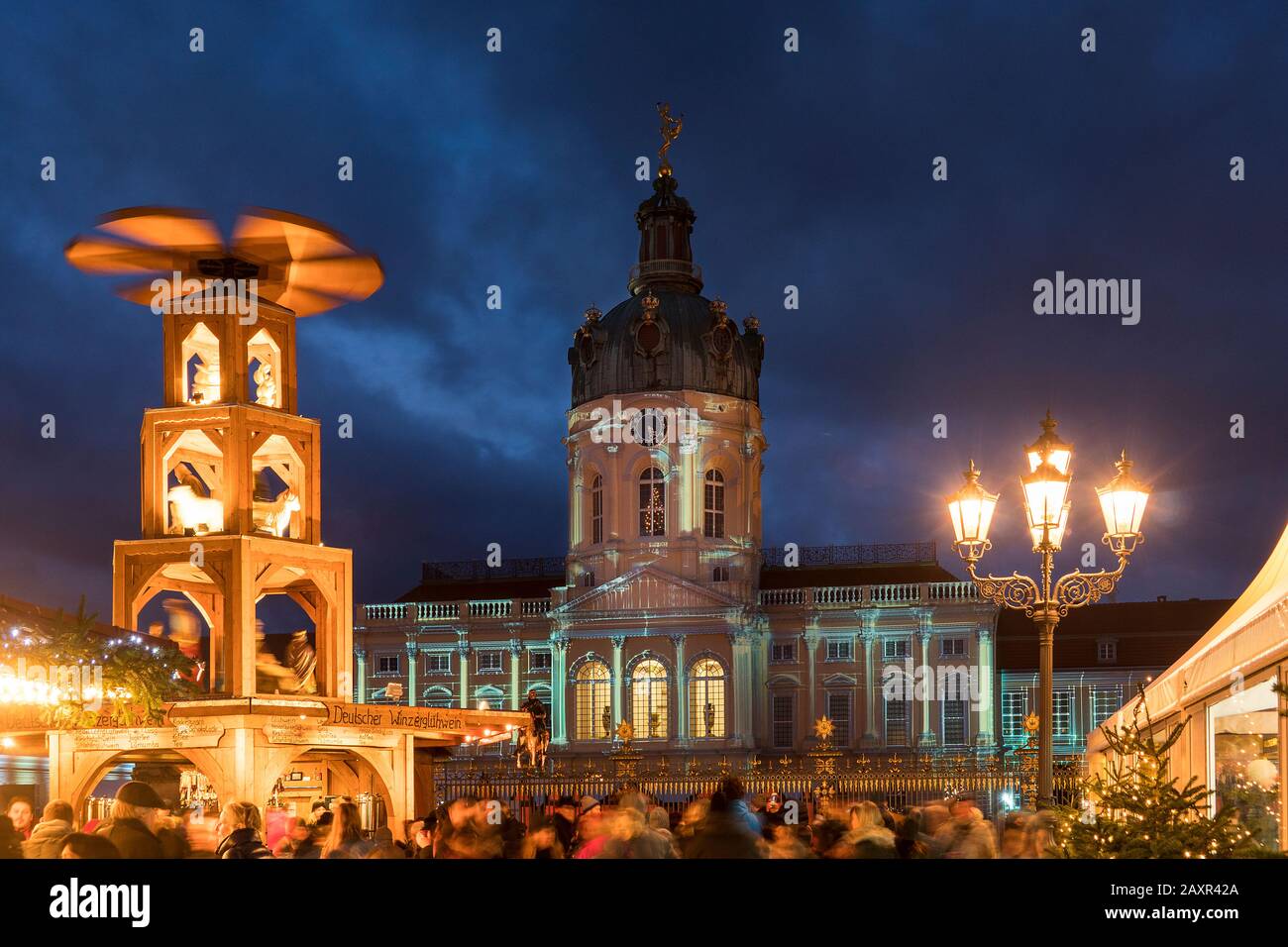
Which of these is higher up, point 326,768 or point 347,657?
point 347,657

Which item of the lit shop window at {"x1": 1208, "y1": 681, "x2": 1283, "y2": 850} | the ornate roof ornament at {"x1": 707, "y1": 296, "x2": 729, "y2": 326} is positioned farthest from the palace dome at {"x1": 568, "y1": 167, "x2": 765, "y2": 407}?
the lit shop window at {"x1": 1208, "y1": 681, "x2": 1283, "y2": 850}

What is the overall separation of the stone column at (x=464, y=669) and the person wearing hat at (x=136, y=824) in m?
59.8

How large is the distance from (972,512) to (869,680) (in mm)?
50578

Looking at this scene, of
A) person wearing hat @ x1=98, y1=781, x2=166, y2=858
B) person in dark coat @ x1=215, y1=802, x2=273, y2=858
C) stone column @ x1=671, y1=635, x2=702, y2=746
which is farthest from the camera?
stone column @ x1=671, y1=635, x2=702, y2=746

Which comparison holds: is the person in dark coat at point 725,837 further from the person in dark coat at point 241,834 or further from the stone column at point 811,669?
the stone column at point 811,669

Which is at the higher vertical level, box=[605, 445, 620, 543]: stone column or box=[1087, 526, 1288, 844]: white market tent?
box=[605, 445, 620, 543]: stone column

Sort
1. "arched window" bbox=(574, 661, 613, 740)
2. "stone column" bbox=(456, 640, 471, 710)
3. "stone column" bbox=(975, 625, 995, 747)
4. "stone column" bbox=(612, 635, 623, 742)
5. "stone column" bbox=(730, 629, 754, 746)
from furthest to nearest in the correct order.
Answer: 1. "stone column" bbox=(456, 640, 471, 710)
2. "arched window" bbox=(574, 661, 613, 740)
3. "stone column" bbox=(612, 635, 623, 742)
4. "stone column" bbox=(730, 629, 754, 746)
5. "stone column" bbox=(975, 625, 995, 747)

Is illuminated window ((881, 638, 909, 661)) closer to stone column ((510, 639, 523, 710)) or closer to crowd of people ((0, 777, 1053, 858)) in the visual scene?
stone column ((510, 639, 523, 710))

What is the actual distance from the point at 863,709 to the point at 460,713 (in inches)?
1947

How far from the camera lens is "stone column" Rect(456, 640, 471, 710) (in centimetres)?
7069

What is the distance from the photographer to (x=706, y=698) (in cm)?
→ 6675

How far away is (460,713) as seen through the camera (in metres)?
19.2
